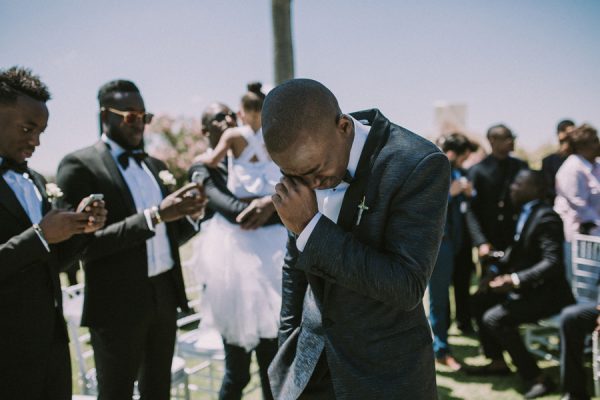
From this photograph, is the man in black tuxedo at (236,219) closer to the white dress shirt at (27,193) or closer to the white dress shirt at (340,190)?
the white dress shirt at (27,193)

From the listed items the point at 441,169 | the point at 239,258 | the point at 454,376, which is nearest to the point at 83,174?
the point at 239,258

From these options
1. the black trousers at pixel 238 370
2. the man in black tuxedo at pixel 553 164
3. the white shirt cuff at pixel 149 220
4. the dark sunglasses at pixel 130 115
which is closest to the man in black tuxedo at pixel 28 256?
the white shirt cuff at pixel 149 220

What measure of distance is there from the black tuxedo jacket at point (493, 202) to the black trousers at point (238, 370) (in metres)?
3.29

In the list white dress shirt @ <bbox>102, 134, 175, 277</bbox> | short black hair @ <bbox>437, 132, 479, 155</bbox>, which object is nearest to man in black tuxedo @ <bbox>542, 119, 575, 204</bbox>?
short black hair @ <bbox>437, 132, 479, 155</bbox>

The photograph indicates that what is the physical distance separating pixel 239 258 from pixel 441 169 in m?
2.12

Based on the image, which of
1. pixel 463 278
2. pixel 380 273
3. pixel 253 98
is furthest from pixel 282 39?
pixel 380 273

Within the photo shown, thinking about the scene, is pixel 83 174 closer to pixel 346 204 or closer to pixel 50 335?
pixel 50 335

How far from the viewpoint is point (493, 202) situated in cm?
584

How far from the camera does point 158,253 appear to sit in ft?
9.75

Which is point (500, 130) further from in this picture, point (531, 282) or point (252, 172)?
point (252, 172)

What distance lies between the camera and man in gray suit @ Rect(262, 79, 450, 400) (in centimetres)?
156

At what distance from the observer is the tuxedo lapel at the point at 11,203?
7.29 ft

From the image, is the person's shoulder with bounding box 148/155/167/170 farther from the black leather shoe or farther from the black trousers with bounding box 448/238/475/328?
the black trousers with bounding box 448/238/475/328

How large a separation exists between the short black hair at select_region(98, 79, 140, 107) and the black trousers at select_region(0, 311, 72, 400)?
1335mm
